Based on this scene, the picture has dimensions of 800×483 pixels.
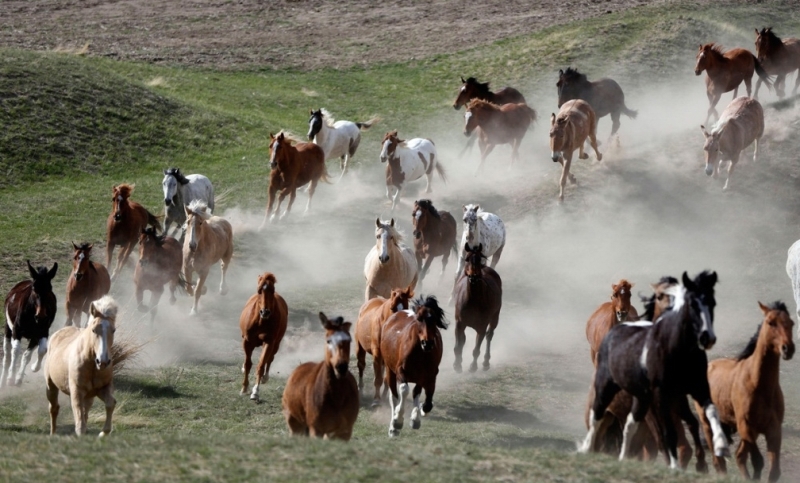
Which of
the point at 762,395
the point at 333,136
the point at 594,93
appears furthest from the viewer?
the point at 594,93

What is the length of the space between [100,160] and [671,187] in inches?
620

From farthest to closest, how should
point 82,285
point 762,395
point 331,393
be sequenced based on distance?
1. point 82,285
2. point 331,393
3. point 762,395

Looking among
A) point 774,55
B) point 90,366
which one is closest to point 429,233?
point 90,366

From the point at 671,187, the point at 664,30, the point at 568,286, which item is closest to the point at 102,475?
Result: the point at 568,286

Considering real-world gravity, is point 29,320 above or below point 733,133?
below

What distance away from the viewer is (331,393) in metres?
10.8

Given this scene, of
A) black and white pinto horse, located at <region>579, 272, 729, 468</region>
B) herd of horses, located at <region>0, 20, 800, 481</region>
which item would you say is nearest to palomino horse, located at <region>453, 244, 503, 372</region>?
herd of horses, located at <region>0, 20, 800, 481</region>

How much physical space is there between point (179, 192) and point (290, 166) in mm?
3288

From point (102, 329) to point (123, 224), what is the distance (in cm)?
883

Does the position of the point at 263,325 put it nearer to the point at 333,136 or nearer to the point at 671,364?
the point at 671,364

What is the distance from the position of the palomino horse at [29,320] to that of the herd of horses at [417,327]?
0.03 metres

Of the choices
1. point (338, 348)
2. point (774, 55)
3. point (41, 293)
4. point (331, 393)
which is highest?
point (774, 55)

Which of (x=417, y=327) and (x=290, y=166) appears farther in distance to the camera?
(x=290, y=166)

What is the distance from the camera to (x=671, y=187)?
25.7 meters
